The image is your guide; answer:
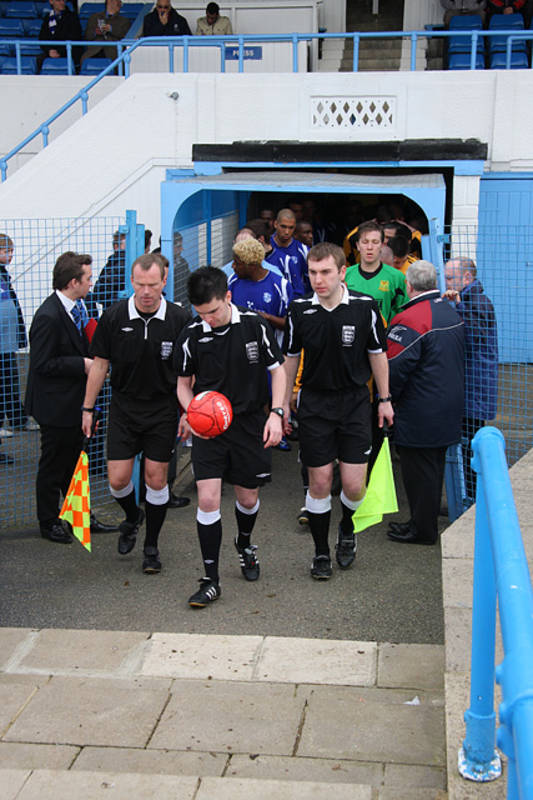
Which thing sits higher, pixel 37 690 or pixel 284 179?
pixel 284 179

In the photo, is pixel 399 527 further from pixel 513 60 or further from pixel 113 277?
pixel 513 60

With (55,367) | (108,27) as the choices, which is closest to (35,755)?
(55,367)

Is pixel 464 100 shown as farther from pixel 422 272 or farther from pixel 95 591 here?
pixel 95 591

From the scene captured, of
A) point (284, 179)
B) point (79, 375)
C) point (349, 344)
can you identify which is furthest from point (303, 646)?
point (284, 179)

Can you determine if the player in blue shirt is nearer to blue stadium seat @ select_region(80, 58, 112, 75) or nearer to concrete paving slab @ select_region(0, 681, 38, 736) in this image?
concrete paving slab @ select_region(0, 681, 38, 736)

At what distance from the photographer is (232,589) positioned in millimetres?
5656

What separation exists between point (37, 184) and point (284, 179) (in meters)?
5.08

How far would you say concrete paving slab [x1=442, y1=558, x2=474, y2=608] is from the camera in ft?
14.0

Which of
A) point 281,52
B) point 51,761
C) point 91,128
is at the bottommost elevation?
point 51,761

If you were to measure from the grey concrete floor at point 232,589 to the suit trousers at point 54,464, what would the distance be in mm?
251

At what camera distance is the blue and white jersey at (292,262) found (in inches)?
338

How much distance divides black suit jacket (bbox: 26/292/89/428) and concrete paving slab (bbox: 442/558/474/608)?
293 centimetres

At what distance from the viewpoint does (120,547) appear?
20.4 feet

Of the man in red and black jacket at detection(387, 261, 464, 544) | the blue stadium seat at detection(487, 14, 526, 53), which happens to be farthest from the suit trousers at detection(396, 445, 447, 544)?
the blue stadium seat at detection(487, 14, 526, 53)
